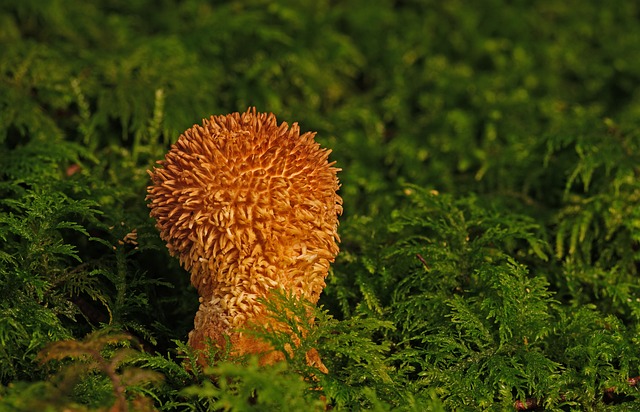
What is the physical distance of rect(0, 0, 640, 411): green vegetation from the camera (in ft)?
6.19

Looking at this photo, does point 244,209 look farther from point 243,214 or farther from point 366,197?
point 366,197

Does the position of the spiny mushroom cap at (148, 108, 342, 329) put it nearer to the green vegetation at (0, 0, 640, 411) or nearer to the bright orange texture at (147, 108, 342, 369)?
the bright orange texture at (147, 108, 342, 369)

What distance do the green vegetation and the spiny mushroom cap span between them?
11cm

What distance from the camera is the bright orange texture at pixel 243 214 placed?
183 cm

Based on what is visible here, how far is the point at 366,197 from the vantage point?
3215 mm

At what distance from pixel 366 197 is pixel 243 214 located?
1.46 m

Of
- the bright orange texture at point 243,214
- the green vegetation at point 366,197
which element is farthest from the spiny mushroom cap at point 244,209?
the green vegetation at point 366,197

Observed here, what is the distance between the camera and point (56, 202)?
223cm

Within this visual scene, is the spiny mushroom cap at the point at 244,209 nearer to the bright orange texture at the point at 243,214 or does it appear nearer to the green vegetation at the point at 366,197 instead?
the bright orange texture at the point at 243,214

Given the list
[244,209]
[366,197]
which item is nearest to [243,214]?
[244,209]

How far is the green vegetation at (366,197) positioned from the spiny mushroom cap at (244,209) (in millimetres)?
111

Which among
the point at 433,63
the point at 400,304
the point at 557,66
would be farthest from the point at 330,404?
the point at 557,66

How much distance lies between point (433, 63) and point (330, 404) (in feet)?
8.63

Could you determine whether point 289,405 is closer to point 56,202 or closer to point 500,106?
point 56,202
